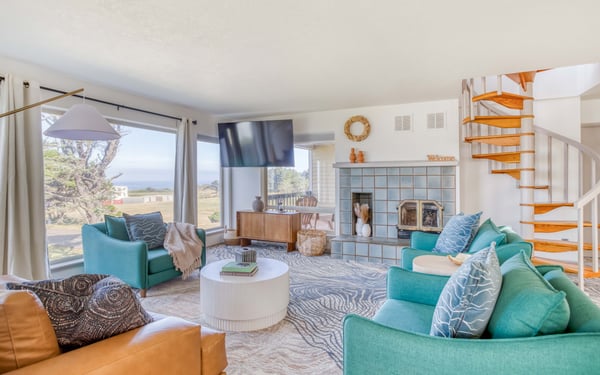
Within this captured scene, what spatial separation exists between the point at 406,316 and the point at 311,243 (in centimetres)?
328

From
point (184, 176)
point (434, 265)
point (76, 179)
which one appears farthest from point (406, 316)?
point (184, 176)

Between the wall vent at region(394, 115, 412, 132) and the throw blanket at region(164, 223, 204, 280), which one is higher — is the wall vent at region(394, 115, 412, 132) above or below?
above

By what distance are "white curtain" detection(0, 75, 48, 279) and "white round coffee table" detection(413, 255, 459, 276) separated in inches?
138

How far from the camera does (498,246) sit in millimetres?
2348

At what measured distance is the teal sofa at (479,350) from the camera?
A: 3.23ft

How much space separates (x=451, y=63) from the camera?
314 centimetres

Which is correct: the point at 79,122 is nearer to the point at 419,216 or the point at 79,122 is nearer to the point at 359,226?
the point at 359,226

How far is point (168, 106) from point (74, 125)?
2.69 meters

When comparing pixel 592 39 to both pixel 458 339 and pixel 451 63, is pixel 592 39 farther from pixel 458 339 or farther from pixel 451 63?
pixel 458 339

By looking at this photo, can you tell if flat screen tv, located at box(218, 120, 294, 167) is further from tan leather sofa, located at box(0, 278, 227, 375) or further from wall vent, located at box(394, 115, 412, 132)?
tan leather sofa, located at box(0, 278, 227, 375)

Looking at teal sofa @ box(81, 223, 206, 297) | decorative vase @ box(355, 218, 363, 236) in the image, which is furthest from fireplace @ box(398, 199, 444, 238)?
teal sofa @ box(81, 223, 206, 297)

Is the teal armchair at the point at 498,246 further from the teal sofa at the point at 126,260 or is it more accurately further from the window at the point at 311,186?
the teal sofa at the point at 126,260

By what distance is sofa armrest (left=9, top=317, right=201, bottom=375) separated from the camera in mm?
1027

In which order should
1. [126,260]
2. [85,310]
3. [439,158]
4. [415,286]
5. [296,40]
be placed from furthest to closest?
[439,158] < [126,260] < [296,40] < [415,286] < [85,310]
